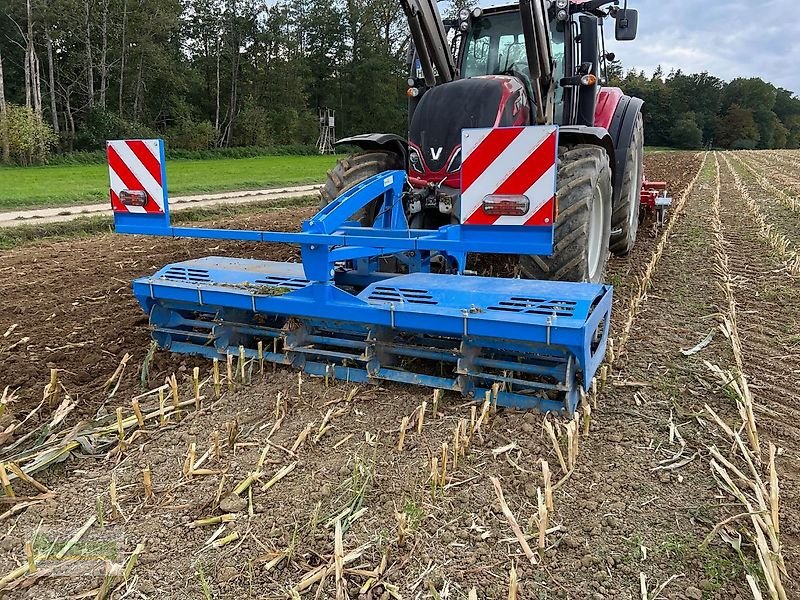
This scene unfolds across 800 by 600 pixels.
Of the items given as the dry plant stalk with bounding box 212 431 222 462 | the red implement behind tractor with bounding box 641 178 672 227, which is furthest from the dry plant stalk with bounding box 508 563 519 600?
the red implement behind tractor with bounding box 641 178 672 227

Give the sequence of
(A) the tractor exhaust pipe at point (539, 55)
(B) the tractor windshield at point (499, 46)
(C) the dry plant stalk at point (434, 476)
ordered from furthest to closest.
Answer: (B) the tractor windshield at point (499, 46), (A) the tractor exhaust pipe at point (539, 55), (C) the dry plant stalk at point (434, 476)

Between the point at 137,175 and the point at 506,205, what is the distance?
235 centimetres

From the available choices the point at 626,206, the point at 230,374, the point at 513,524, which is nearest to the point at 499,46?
the point at 626,206

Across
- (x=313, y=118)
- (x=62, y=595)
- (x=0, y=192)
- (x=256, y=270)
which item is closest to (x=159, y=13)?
(x=313, y=118)

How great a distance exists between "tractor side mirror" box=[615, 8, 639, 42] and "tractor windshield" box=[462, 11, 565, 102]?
0.56 m

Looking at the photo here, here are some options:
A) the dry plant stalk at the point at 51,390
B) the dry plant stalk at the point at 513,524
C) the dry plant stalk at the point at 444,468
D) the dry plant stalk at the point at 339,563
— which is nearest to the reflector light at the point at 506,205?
the dry plant stalk at the point at 444,468

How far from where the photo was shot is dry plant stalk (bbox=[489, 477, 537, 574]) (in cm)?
217

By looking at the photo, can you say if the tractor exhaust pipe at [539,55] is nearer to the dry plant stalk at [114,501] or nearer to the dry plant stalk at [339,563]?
the dry plant stalk at [339,563]

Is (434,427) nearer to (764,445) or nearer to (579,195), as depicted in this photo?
(764,445)

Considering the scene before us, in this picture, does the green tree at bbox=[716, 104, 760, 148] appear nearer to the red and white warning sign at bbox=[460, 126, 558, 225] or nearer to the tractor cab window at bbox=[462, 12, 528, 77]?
the tractor cab window at bbox=[462, 12, 528, 77]

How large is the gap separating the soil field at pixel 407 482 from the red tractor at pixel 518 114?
88cm

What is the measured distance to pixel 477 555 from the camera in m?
2.20

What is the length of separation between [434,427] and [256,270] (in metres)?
1.73

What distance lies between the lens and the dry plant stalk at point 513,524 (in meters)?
2.17
